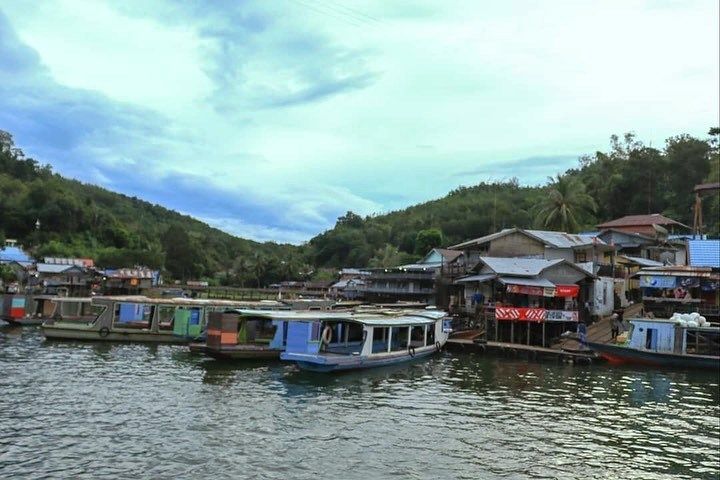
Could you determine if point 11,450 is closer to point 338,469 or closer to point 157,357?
point 338,469

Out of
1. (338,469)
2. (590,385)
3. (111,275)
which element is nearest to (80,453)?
(338,469)

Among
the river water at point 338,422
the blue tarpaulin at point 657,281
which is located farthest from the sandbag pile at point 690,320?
the blue tarpaulin at point 657,281

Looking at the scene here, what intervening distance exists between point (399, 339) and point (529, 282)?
12.8 metres

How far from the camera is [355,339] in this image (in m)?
31.1

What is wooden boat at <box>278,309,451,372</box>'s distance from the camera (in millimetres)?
26031

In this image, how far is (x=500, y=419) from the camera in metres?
19.2

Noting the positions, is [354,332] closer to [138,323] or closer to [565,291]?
[138,323]

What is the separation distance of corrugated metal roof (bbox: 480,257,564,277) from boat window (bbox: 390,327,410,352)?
11.6 m

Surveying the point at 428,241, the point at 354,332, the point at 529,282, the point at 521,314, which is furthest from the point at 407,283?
the point at 428,241

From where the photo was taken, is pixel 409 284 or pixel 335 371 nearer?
pixel 335 371

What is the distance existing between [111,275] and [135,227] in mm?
55019

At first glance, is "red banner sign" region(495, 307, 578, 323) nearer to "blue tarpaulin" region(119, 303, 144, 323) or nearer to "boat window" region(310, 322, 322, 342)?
"boat window" region(310, 322, 322, 342)

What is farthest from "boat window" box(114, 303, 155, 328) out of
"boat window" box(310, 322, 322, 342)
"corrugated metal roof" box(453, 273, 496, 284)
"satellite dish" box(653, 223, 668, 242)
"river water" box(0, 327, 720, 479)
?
"satellite dish" box(653, 223, 668, 242)

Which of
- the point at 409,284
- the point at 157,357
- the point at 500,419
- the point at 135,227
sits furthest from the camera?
the point at 135,227
